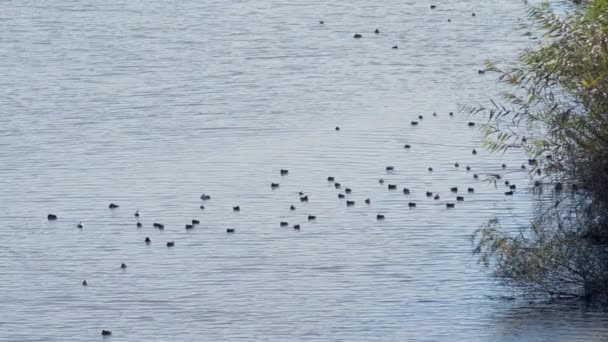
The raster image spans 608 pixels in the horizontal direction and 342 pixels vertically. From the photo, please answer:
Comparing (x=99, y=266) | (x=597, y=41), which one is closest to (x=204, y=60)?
(x=99, y=266)

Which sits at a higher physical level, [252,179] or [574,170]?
[252,179]

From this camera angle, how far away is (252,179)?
102 ft

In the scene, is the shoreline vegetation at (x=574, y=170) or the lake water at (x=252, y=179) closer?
the shoreline vegetation at (x=574, y=170)

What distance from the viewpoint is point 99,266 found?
26250 mm

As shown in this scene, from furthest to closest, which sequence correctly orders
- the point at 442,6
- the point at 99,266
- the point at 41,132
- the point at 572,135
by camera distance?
the point at 442,6 < the point at 41,132 < the point at 99,266 < the point at 572,135

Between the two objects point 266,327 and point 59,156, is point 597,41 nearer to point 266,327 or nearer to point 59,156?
point 266,327

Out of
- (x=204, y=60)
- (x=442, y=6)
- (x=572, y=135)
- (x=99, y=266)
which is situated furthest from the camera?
(x=442, y=6)

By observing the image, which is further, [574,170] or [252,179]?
[252,179]

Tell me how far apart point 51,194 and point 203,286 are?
20.4 feet

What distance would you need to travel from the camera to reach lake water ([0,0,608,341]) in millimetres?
23875

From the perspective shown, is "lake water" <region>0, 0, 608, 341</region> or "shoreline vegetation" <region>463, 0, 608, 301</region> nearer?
"shoreline vegetation" <region>463, 0, 608, 301</region>

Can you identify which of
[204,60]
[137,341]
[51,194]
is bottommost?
[137,341]

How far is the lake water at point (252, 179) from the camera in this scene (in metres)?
23.9

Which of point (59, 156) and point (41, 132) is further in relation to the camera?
point (41, 132)
